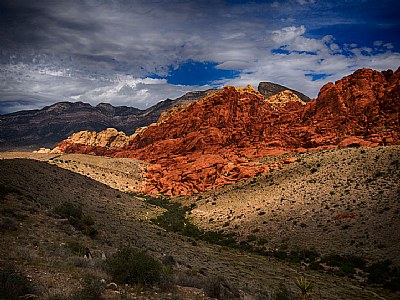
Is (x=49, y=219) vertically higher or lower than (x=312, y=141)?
lower

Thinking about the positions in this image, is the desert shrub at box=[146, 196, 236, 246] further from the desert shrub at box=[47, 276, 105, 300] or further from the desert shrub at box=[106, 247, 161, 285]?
the desert shrub at box=[47, 276, 105, 300]

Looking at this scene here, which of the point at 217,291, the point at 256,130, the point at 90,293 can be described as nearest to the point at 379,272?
the point at 217,291

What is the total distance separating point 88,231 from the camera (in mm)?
15531

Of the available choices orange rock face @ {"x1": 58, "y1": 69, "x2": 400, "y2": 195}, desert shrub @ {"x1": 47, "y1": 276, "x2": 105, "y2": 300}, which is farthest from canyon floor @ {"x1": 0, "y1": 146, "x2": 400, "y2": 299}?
orange rock face @ {"x1": 58, "y1": 69, "x2": 400, "y2": 195}

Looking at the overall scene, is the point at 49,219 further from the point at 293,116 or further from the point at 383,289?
the point at 293,116

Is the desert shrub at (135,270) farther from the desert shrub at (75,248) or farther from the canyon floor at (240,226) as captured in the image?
the desert shrub at (75,248)

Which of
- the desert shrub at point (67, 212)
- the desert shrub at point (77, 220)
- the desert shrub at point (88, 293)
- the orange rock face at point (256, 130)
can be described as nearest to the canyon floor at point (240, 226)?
the desert shrub at point (88, 293)

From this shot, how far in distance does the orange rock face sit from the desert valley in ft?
1.25

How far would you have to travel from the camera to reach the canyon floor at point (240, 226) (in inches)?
379

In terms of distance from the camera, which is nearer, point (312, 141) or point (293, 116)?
point (312, 141)

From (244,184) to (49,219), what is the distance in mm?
30749

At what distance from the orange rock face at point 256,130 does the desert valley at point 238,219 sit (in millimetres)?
380

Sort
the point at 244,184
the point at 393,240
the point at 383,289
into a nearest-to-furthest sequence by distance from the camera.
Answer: the point at 383,289
the point at 393,240
the point at 244,184

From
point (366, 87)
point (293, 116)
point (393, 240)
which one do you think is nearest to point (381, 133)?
point (366, 87)
